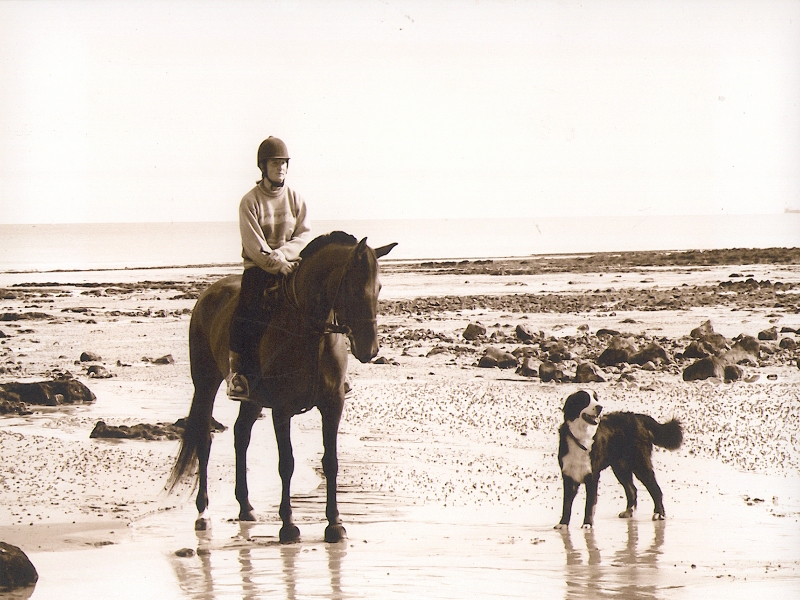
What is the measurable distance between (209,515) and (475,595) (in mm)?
2508

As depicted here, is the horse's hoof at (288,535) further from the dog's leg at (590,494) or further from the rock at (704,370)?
the rock at (704,370)

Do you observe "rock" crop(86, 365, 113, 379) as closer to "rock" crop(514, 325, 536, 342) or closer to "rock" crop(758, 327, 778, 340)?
"rock" crop(514, 325, 536, 342)

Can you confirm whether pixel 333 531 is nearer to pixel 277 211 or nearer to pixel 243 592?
pixel 243 592

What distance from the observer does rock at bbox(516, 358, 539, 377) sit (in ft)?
44.0

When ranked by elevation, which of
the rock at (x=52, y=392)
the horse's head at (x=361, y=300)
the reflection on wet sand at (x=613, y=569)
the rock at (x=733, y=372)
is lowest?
the reflection on wet sand at (x=613, y=569)

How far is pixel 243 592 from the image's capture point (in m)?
6.74

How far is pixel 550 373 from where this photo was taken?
12984 mm

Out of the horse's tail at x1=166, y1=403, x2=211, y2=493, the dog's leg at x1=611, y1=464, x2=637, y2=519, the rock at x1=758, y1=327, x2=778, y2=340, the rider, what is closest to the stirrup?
the rider

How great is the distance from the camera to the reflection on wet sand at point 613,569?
6.67m

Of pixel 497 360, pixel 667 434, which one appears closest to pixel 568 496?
pixel 667 434

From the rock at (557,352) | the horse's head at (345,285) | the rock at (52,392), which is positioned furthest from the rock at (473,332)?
the horse's head at (345,285)

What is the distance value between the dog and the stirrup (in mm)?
2197

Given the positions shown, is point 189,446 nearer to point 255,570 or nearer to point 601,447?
point 255,570

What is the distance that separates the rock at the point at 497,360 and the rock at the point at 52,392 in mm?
4758
